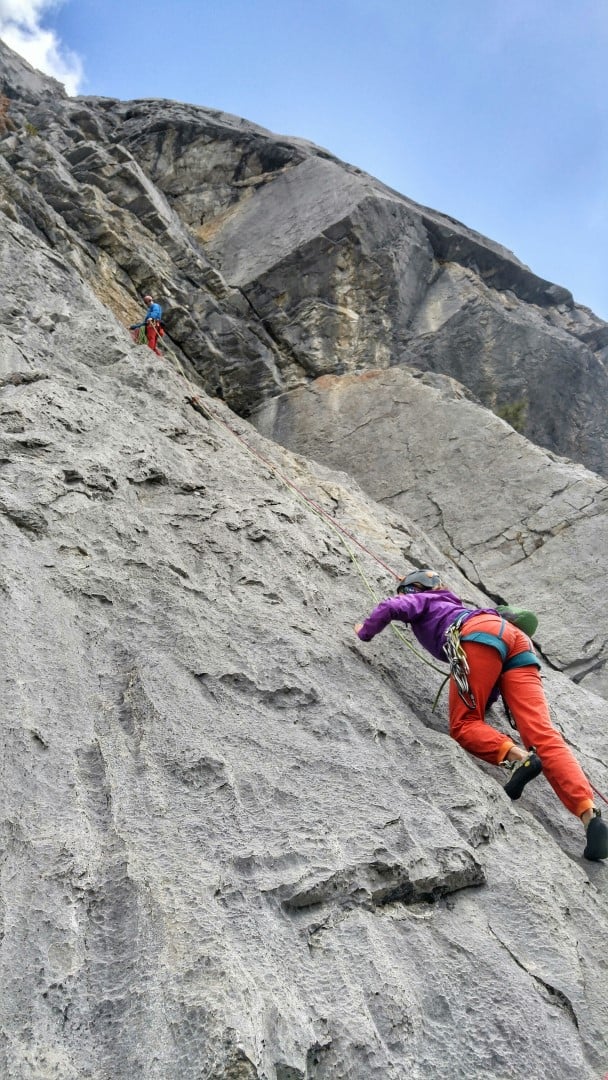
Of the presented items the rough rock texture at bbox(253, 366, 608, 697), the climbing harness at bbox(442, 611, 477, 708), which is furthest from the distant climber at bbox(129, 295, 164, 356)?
the climbing harness at bbox(442, 611, 477, 708)

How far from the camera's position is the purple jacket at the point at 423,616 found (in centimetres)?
475

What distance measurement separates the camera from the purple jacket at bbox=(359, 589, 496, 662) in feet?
15.6

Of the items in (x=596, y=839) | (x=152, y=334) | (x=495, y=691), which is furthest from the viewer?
(x=152, y=334)

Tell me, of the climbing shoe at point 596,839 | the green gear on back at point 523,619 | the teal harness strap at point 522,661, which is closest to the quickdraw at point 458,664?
the teal harness strap at point 522,661

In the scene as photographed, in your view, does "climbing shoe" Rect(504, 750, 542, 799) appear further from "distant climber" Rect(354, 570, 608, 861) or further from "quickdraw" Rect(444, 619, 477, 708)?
"quickdraw" Rect(444, 619, 477, 708)

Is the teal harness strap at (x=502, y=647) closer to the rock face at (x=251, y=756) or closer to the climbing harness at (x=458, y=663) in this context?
the climbing harness at (x=458, y=663)

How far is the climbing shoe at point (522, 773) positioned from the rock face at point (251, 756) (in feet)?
0.40

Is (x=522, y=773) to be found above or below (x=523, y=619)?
below

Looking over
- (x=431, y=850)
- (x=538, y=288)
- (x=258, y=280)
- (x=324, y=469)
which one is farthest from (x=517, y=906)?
(x=538, y=288)

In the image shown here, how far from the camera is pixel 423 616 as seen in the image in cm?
488

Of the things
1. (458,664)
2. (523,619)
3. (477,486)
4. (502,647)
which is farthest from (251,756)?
(477,486)

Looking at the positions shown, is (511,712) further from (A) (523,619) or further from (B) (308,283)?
(B) (308,283)

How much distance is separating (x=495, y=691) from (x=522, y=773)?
67 cm

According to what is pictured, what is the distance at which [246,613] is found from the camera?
4.73 metres
